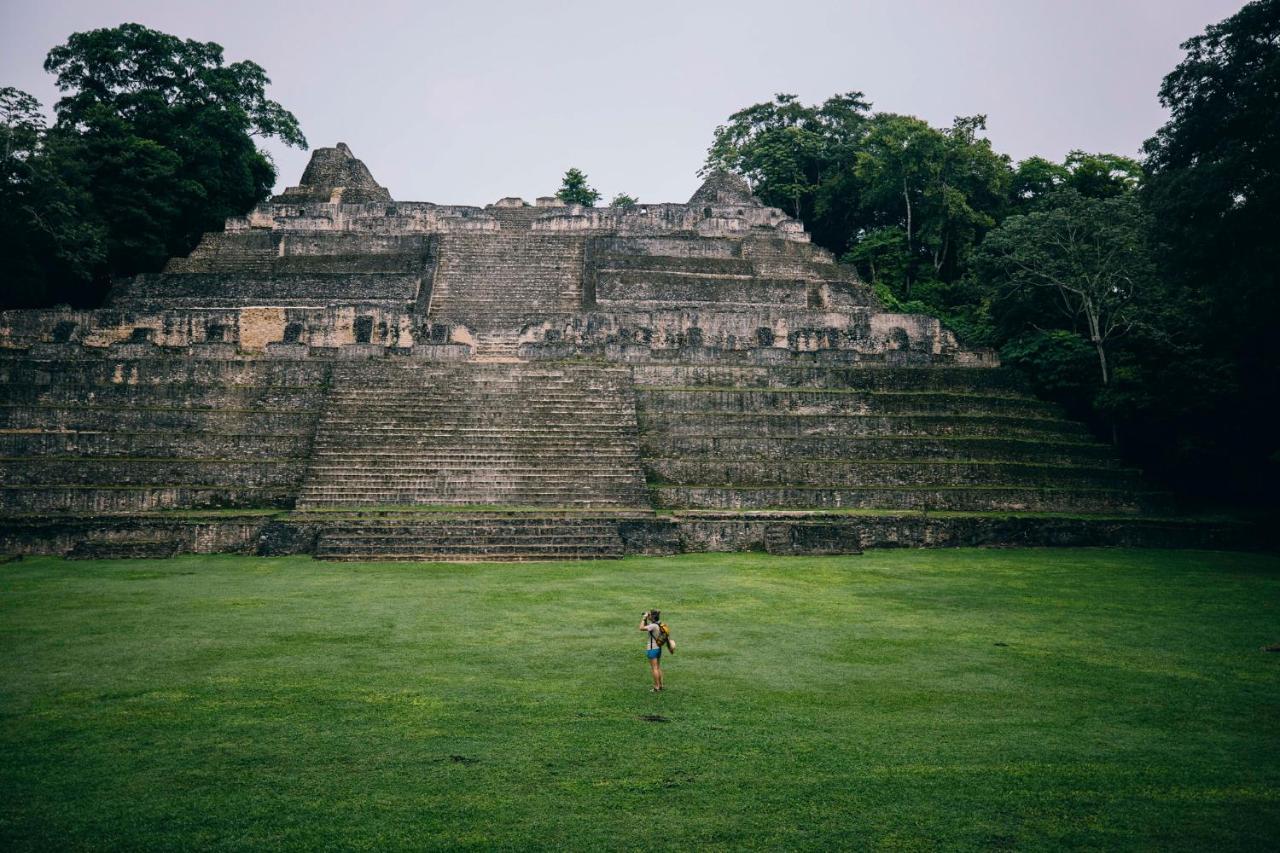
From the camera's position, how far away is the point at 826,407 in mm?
20453

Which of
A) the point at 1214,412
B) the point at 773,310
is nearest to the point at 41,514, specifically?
the point at 773,310

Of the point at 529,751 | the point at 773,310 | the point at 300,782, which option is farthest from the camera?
the point at 773,310

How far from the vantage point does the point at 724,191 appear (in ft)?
116

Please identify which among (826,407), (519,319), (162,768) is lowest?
(162,768)

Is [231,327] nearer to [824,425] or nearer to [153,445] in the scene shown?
[153,445]

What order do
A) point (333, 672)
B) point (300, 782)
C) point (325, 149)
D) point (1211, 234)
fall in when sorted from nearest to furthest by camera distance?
point (300, 782)
point (333, 672)
point (1211, 234)
point (325, 149)

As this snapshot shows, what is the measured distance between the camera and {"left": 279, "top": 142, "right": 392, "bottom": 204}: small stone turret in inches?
1389

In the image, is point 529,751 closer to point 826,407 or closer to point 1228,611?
point 1228,611

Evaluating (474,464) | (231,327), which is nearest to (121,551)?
(474,464)

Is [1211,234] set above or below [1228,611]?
above

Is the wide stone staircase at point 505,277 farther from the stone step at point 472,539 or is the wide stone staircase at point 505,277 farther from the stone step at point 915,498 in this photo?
the stone step at point 472,539

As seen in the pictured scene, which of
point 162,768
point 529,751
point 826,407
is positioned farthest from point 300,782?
point 826,407

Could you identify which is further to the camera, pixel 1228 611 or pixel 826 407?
pixel 826 407

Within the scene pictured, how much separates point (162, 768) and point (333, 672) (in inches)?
87.2
